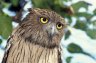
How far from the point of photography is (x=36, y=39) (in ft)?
7.66

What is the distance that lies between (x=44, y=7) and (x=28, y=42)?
28 centimetres

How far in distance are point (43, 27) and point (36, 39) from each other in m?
0.07

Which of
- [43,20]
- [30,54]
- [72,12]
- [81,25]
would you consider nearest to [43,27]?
[43,20]

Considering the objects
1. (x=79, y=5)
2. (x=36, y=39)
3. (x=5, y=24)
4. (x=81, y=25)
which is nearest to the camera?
(x=5, y=24)

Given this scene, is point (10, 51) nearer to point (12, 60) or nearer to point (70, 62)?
point (12, 60)

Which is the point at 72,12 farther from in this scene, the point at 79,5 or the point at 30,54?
the point at 30,54

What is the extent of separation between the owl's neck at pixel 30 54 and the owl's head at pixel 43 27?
36 mm

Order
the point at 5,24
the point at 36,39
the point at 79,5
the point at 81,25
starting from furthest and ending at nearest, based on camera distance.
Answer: the point at 81,25 < the point at 79,5 < the point at 36,39 < the point at 5,24

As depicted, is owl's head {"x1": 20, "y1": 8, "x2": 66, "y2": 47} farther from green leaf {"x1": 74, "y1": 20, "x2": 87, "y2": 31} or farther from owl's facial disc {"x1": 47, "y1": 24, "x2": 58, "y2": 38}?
green leaf {"x1": 74, "y1": 20, "x2": 87, "y2": 31}

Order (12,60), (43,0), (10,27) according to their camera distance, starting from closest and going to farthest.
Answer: (10,27), (12,60), (43,0)

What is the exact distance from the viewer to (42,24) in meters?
2.29

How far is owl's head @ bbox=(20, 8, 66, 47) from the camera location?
224cm

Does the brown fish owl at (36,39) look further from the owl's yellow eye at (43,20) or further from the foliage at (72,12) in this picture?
the foliage at (72,12)

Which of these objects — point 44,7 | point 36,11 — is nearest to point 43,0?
point 44,7
